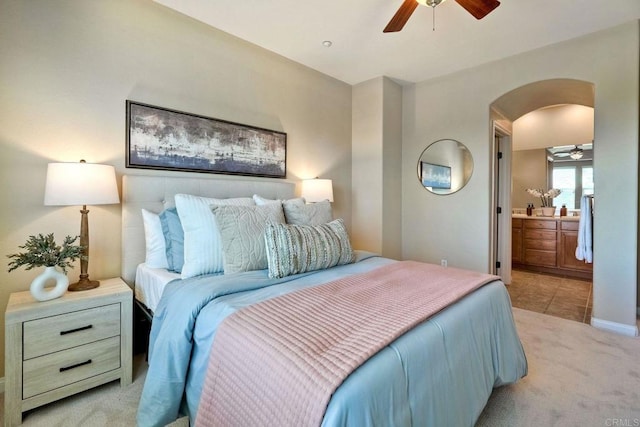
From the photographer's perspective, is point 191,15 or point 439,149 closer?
point 191,15

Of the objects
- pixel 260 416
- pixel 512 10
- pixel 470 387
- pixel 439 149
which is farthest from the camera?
pixel 439 149

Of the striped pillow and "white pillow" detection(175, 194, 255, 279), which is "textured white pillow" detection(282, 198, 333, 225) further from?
"white pillow" detection(175, 194, 255, 279)

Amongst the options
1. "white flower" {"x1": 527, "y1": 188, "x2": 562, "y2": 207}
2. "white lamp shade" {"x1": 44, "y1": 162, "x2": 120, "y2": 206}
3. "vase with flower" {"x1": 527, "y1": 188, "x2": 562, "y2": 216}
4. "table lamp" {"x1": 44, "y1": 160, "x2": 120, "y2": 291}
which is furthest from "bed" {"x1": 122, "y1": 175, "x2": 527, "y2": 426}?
"white flower" {"x1": 527, "y1": 188, "x2": 562, "y2": 207}

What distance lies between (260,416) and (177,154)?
6.97 feet

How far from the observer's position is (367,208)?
3877mm

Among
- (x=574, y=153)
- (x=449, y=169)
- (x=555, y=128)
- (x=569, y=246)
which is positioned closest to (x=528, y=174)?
(x=574, y=153)

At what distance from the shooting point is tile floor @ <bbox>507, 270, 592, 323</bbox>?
315 cm

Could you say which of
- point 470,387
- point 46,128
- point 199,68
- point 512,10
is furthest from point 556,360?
point 46,128

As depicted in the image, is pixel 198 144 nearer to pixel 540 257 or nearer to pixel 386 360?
pixel 386 360

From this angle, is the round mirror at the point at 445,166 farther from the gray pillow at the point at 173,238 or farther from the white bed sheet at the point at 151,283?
the white bed sheet at the point at 151,283

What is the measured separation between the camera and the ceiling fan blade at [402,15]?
200 cm

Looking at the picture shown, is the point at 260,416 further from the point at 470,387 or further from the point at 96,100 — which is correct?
the point at 96,100

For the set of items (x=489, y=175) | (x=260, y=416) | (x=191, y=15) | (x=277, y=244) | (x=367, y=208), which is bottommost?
(x=260, y=416)

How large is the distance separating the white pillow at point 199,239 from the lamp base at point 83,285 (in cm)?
61
